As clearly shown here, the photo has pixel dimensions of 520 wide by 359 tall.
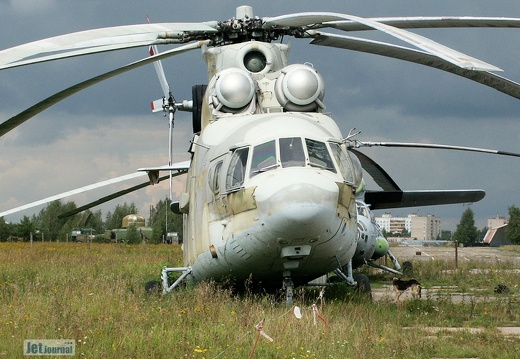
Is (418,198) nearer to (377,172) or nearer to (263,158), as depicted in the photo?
(377,172)

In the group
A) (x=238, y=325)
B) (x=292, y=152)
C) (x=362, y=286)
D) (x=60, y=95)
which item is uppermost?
(x=60, y=95)

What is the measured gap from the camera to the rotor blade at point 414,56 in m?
10.3

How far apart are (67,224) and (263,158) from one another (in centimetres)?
11057

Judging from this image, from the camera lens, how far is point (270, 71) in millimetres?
14398

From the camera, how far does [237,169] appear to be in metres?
11.9

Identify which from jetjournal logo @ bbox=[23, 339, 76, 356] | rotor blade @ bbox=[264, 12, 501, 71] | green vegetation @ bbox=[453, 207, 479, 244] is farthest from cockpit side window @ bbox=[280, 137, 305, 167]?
green vegetation @ bbox=[453, 207, 479, 244]

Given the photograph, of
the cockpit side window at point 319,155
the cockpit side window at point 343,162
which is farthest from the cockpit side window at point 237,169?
the cockpit side window at point 343,162

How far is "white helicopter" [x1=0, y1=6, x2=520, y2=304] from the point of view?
10648 millimetres

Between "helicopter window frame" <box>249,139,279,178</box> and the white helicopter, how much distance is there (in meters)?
0.02

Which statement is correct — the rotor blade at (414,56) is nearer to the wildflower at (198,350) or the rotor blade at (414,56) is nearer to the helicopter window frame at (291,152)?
the helicopter window frame at (291,152)

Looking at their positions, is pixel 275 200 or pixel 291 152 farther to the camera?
pixel 291 152

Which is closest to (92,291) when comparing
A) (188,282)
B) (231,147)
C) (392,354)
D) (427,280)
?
(188,282)

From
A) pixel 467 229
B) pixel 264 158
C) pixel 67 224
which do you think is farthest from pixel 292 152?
pixel 467 229

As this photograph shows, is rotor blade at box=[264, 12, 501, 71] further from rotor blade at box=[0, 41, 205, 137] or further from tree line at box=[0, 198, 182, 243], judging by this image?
tree line at box=[0, 198, 182, 243]
